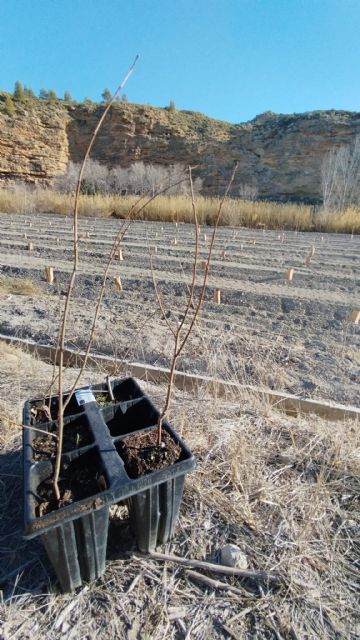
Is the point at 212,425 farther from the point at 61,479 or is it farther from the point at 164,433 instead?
the point at 61,479

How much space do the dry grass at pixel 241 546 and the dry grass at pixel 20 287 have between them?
8.73 feet

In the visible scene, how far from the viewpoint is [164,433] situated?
3.78 feet

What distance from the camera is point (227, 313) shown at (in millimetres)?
3402

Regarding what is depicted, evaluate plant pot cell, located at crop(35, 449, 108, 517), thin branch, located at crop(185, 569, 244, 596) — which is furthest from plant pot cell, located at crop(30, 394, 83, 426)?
thin branch, located at crop(185, 569, 244, 596)

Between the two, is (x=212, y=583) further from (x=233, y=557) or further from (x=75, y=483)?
(x=75, y=483)

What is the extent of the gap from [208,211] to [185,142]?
47.7 ft

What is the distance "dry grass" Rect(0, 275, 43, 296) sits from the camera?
384cm

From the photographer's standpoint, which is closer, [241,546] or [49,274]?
[241,546]

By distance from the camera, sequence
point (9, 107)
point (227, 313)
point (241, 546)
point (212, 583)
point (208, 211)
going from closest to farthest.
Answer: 1. point (212, 583)
2. point (241, 546)
3. point (227, 313)
4. point (208, 211)
5. point (9, 107)

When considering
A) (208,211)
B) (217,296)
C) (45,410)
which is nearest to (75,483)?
(45,410)

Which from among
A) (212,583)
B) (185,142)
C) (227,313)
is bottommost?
(212,583)

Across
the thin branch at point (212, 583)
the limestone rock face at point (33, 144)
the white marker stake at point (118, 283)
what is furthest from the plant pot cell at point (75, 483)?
the limestone rock face at point (33, 144)

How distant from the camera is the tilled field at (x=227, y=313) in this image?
2.37m

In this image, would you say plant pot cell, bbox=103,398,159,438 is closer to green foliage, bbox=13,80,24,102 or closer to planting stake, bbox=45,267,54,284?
planting stake, bbox=45,267,54,284
